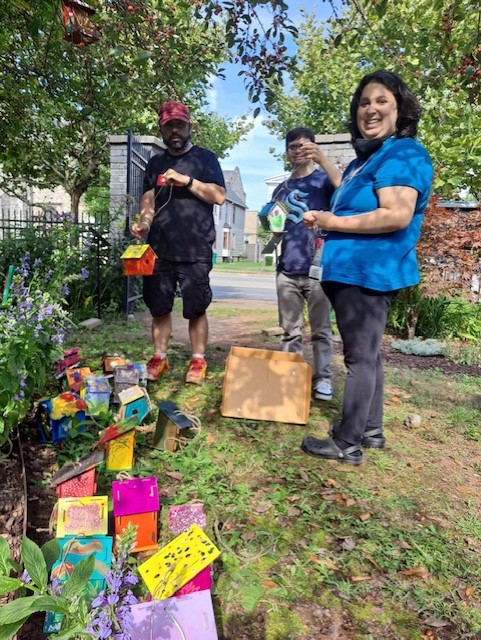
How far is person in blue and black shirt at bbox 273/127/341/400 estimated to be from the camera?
9.73 feet

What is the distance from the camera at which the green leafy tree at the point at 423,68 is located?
2.44m

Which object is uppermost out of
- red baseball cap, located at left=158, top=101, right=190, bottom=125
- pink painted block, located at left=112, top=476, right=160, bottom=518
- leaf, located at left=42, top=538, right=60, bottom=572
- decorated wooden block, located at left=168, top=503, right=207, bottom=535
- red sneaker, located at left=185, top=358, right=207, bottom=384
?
red baseball cap, located at left=158, top=101, right=190, bottom=125

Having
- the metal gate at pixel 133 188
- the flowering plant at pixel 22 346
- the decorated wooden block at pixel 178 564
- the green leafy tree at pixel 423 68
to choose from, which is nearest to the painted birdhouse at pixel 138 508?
the decorated wooden block at pixel 178 564

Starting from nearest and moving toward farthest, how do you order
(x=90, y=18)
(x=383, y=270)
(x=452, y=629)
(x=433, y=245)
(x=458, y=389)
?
(x=452, y=629) < (x=383, y=270) < (x=90, y=18) < (x=458, y=389) < (x=433, y=245)

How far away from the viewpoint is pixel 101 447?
2123 mm

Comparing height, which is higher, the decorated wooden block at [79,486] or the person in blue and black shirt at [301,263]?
the person in blue and black shirt at [301,263]

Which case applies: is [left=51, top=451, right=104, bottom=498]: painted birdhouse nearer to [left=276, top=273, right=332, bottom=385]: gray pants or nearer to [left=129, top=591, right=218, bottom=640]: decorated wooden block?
[left=129, top=591, right=218, bottom=640]: decorated wooden block

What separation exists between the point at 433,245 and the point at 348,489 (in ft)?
14.7

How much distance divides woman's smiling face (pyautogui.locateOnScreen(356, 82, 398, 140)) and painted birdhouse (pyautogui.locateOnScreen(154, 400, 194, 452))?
164cm

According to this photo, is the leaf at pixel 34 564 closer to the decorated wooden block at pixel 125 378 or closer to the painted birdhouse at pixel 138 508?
the painted birdhouse at pixel 138 508

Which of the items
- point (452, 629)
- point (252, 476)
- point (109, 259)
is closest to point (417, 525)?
point (452, 629)

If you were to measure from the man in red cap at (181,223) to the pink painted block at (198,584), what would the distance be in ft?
6.18

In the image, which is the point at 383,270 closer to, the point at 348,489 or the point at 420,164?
the point at 420,164

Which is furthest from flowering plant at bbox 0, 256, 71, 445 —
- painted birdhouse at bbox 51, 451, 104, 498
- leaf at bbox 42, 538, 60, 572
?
leaf at bbox 42, 538, 60, 572
